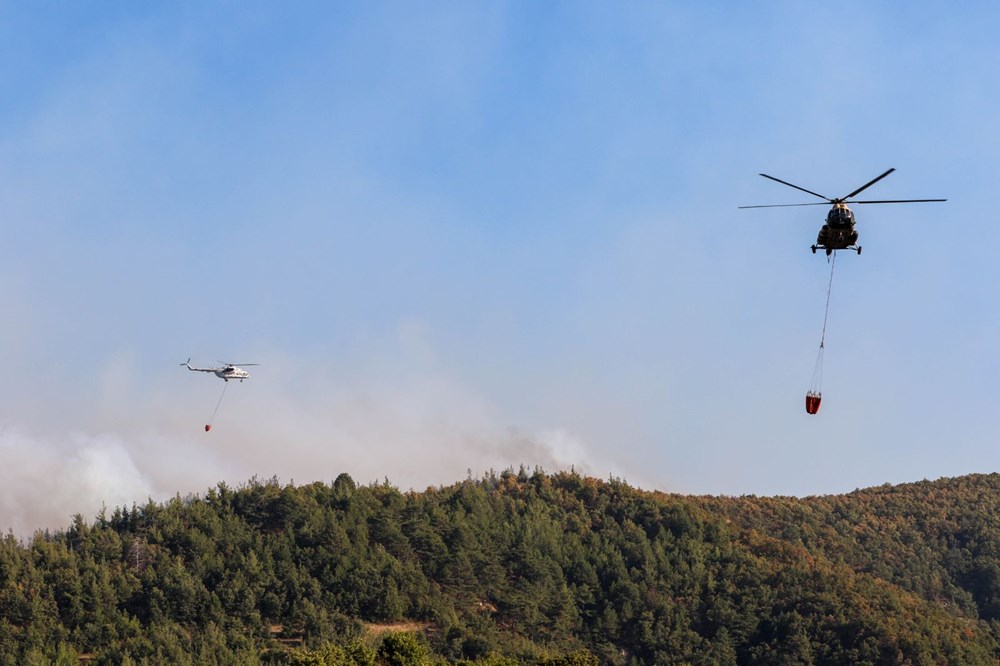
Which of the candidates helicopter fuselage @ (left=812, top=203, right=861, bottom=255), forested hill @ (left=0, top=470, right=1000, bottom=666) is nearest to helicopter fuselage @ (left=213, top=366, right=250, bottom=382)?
forested hill @ (left=0, top=470, right=1000, bottom=666)

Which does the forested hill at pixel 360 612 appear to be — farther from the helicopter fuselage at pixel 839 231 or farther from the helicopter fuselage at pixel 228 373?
the helicopter fuselage at pixel 839 231

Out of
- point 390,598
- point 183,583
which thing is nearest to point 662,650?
point 390,598

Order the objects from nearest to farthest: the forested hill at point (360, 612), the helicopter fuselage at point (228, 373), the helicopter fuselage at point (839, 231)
Answer: the helicopter fuselage at point (839, 231) < the helicopter fuselage at point (228, 373) < the forested hill at point (360, 612)

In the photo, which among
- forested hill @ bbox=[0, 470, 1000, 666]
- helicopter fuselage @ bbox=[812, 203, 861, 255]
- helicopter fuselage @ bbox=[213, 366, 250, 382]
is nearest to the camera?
helicopter fuselage @ bbox=[812, 203, 861, 255]

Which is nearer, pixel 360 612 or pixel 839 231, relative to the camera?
pixel 839 231

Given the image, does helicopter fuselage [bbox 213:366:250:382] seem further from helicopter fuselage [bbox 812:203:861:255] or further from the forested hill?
helicopter fuselage [bbox 812:203:861:255]

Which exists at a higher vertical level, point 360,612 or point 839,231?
point 839,231

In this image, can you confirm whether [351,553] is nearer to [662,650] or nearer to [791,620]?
[662,650]

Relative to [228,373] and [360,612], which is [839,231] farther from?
[360,612]

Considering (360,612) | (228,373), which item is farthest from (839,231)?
(360,612)

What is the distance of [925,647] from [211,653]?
86035mm

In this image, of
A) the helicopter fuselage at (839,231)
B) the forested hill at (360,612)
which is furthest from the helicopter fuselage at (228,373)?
the helicopter fuselage at (839,231)

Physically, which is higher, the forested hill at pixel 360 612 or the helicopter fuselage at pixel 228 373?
the helicopter fuselage at pixel 228 373

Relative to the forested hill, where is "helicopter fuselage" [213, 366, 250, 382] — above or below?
above
